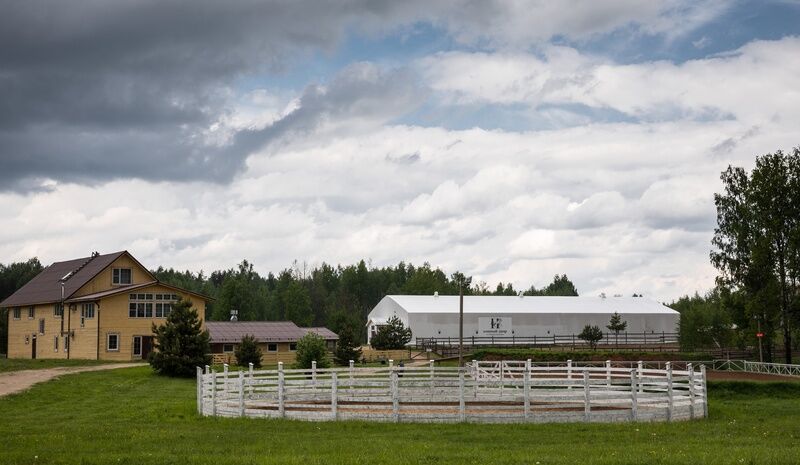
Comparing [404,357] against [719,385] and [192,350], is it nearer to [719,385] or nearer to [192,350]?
[192,350]

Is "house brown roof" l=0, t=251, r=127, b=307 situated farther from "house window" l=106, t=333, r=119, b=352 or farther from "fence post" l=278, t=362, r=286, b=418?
"fence post" l=278, t=362, r=286, b=418

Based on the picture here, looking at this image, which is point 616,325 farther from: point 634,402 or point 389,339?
point 634,402

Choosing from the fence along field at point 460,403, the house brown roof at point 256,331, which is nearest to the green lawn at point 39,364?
the house brown roof at point 256,331

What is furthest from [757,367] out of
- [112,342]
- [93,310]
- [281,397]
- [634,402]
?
[93,310]

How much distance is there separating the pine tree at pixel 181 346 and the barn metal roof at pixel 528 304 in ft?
126

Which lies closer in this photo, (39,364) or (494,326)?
(39,364)

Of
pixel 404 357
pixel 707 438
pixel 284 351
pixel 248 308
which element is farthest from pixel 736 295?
pixel 248 308

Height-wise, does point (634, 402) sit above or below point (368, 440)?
above

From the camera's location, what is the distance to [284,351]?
71500 mm

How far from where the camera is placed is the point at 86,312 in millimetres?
63375

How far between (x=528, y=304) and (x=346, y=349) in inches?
1596

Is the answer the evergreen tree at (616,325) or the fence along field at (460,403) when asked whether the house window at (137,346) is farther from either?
the evergreen tree at (616,325)

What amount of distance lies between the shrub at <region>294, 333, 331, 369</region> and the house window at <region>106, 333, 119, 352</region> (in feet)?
54.2

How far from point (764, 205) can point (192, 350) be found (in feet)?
123
